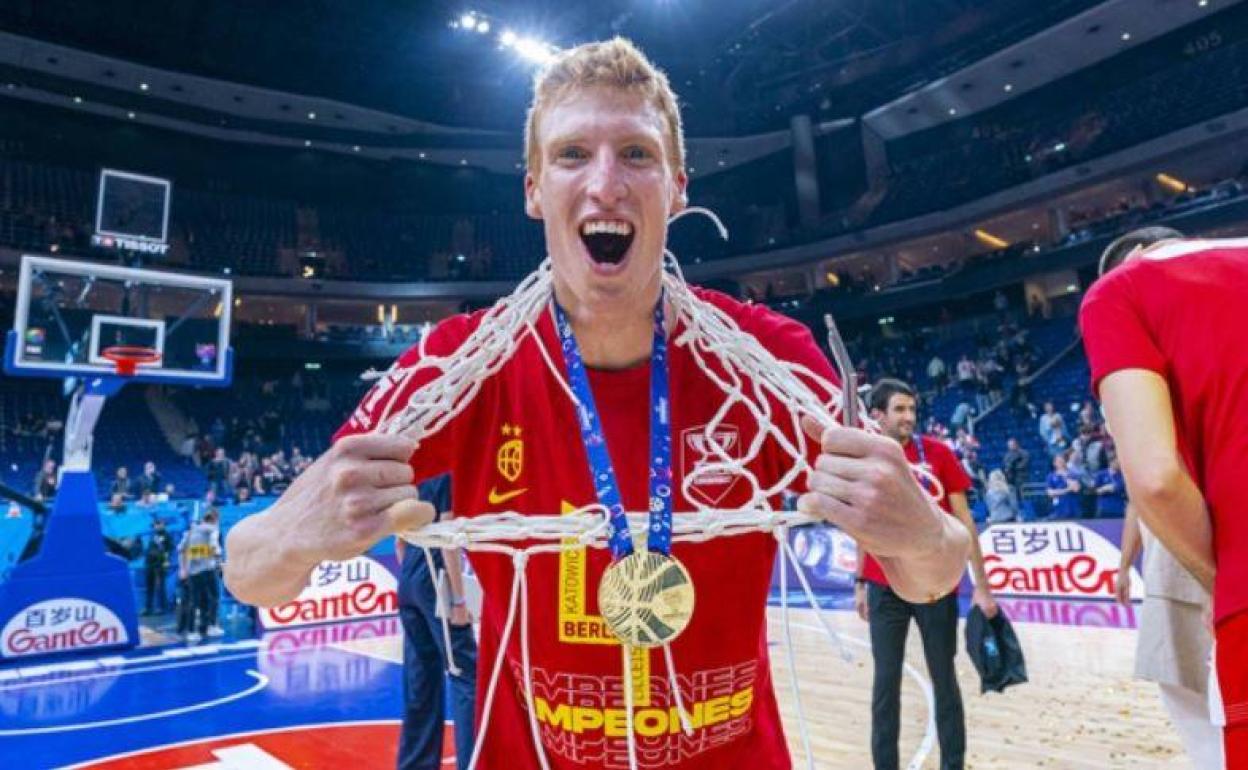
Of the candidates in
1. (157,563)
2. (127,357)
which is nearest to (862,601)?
(127,357)

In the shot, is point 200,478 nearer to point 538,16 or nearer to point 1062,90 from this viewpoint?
point 538,16

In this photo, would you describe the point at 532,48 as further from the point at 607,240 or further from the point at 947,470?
the point at 607,240

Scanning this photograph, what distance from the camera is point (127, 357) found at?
379 inches

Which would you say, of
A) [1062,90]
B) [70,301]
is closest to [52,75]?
[70,301]

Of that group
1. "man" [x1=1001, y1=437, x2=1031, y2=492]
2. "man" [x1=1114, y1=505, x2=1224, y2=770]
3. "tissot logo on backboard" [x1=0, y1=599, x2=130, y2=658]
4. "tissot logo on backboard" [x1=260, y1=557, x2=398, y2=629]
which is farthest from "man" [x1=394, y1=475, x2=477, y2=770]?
"man" [x1=1001, y1=437, x2=1031, y2=492]

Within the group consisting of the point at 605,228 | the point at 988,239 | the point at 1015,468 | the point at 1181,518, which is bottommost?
the point at 1181,518

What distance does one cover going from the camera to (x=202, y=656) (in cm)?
956

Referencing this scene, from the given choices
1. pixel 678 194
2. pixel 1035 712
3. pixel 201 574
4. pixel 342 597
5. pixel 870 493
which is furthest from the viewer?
pixel 342 597

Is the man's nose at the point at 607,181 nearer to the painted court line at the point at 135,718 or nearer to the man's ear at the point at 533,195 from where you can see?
the man's ear at the point at 533,195

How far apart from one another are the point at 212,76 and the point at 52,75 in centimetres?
438

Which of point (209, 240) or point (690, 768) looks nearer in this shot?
point (690, 768)

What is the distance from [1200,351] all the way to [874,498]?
3.06 feet

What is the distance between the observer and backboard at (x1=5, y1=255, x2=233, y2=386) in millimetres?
9375

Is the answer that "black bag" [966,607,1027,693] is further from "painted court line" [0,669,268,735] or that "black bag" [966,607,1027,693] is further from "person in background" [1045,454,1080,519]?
"person in background" [1045,454,1080,519]
